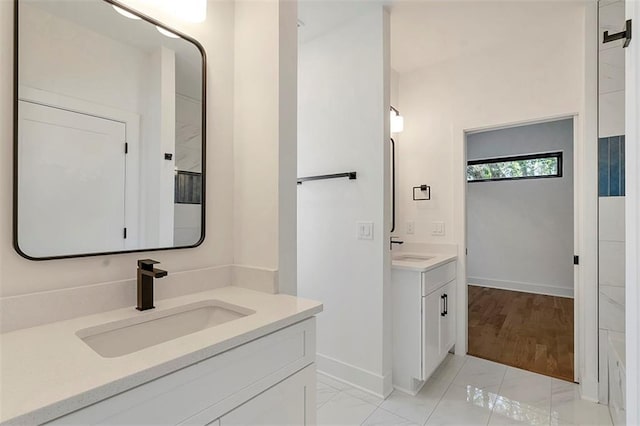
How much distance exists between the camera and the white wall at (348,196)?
2.13 meters

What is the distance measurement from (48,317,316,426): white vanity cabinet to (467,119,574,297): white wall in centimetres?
474

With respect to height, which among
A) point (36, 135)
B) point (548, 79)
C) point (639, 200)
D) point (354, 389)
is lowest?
point (354, 389)

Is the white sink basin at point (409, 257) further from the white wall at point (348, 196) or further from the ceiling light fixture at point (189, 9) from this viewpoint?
the ceiling light fixture at point (189, 9)

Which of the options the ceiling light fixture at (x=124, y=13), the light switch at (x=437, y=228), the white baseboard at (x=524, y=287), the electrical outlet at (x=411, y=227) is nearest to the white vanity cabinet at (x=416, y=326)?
the light switch at (x=437, y=228)

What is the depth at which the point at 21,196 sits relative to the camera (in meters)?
0.93

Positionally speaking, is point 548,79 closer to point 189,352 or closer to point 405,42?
point 405,42

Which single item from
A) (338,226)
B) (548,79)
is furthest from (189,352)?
(548,79)

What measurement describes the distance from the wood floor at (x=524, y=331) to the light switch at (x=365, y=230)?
154 cm

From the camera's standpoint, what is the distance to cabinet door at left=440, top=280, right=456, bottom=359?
2.41 meters

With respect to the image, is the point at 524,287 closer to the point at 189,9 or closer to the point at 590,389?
the point at 590,389

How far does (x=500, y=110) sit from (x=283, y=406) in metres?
2.68

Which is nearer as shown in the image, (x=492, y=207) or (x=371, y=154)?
(x=371, y=154)

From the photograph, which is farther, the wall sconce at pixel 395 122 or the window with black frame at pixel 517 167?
the window with black frame at pixel 517 167

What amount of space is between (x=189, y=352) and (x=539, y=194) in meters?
5.27
